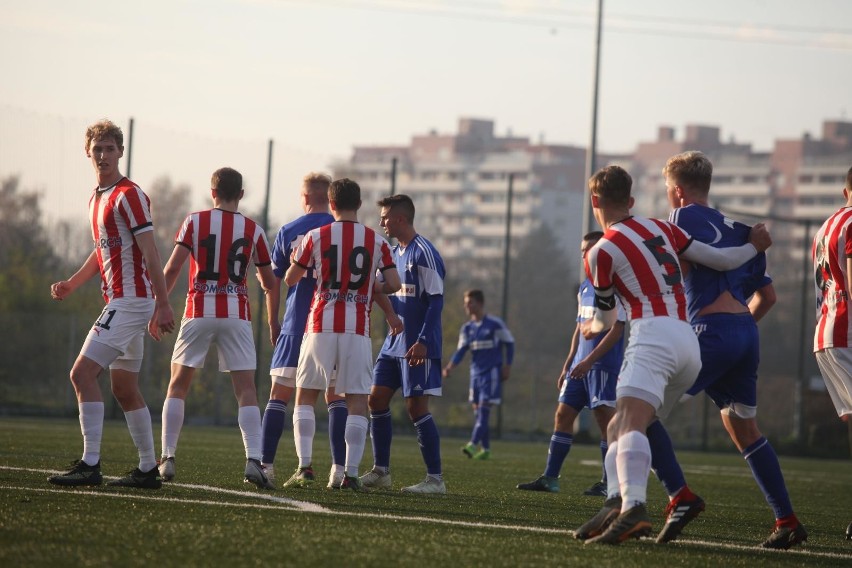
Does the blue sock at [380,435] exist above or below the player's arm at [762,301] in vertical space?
below

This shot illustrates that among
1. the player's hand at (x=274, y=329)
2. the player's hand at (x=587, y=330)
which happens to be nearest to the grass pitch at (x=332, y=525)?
the player's hand at (x=274, y=329)

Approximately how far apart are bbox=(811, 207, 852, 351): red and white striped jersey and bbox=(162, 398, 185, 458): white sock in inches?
159

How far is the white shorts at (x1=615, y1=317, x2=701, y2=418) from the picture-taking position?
18.9 ft

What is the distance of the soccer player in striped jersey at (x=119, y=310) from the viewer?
7066 mm

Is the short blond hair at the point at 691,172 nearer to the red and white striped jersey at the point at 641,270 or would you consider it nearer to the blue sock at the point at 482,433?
the red and white striped jersey at the point at 641,270

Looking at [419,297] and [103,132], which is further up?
[103,132]

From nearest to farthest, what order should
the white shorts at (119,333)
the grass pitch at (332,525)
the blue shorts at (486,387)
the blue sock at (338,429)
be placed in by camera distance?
the grass pitch at (332,525), the white shorts at (119,333), the blue sock at (338,429), the blue shorts at (486,387)

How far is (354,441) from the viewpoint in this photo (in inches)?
323

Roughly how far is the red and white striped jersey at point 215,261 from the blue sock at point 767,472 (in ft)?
10.9

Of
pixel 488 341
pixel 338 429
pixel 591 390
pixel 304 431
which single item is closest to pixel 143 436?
pixel 304 431

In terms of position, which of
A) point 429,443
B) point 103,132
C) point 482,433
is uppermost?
point 103,132

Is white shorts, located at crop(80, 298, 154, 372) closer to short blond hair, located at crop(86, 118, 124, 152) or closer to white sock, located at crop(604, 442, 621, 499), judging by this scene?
short blond hair, located at crop(86, 118, 124, 152)

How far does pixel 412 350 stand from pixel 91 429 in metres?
2.40

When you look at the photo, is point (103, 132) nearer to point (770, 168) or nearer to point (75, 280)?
point (75, 280)
